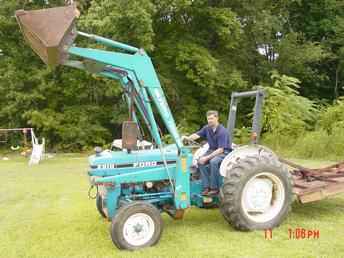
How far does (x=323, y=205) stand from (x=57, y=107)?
16976 mm

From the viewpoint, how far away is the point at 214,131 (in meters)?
6.73

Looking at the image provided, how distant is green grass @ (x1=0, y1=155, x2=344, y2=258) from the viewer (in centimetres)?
550

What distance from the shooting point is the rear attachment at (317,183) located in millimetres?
→ 6770

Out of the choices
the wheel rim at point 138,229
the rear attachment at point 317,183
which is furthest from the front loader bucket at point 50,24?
the rear attachment at point 317,183

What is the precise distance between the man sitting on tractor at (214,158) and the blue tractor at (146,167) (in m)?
0.10

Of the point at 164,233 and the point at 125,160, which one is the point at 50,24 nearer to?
the point at 125,160

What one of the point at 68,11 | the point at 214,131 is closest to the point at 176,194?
the point at 214,131

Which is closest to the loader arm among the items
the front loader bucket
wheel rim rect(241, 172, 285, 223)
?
the front loader bucket

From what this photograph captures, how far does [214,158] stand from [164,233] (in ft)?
3.77

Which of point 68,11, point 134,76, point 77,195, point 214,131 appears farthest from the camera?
point 77,195

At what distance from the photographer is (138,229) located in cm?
567

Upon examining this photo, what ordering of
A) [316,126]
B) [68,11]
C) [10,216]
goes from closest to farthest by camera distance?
[68,11]
[10,216]
[316,126]

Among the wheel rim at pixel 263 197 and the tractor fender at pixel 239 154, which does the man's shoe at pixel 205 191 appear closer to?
the tractor fender at pixel 239 154

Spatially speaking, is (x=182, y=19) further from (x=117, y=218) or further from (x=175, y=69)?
(x=117, y=218)
